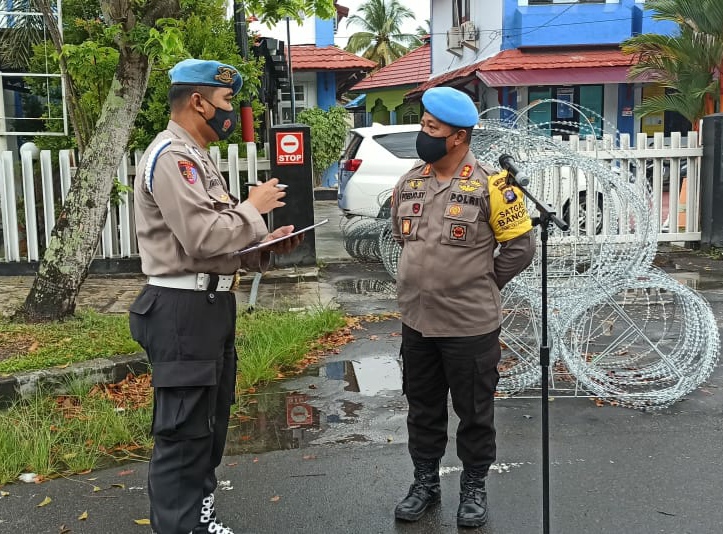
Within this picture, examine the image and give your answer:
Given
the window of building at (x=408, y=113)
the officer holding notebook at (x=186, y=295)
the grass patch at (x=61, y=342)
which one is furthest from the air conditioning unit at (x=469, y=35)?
the officer holding notebook at (x=186, y=295)

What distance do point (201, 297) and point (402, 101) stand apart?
29168 mm

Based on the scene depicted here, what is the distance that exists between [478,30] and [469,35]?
0.36 metres

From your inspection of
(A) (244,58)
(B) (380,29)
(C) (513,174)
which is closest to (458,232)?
(C) (513,174)

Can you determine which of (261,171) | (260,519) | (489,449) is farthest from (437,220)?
(261,171)

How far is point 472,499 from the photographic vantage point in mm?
3668

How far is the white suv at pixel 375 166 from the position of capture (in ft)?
35.6

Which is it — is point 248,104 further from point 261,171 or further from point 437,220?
point 437,220

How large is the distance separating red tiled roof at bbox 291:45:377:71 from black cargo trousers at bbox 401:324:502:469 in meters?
21.2

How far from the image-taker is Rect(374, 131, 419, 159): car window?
1097cm

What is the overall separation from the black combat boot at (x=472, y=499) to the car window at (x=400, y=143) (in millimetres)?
7588

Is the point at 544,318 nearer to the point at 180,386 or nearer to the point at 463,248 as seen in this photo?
the point at 463,248

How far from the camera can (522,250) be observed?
3.59 meters

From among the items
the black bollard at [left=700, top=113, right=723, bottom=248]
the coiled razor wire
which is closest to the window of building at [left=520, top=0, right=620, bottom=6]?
the black bollard at [left=700, top=113, right=723, bottom=248]

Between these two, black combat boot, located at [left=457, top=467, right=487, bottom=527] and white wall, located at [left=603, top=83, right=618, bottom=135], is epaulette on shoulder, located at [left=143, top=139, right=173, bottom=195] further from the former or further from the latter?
white wall, located at [left=603, top=83, right=618, bottom=135]
